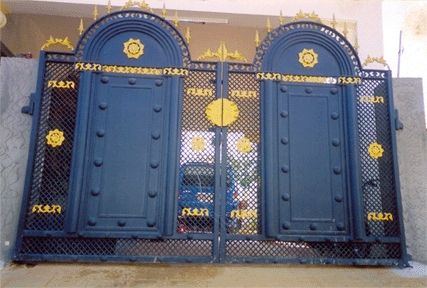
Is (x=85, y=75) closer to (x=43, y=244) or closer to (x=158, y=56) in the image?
(x=158, y=56)

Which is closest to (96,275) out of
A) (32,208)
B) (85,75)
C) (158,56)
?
(32,208)

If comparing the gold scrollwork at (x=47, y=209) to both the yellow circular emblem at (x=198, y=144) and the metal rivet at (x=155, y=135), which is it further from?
the yellow circular emblem at (x=198, y=144)

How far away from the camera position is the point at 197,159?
3.23 meters

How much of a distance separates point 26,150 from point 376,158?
372 cm

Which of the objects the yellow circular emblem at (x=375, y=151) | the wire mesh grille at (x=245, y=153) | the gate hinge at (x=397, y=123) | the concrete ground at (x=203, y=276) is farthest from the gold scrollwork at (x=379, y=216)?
the wire mesh grille at (x=245, y=153)

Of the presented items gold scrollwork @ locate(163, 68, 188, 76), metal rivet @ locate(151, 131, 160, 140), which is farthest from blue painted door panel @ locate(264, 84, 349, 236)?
metal rivet @ locate(151, 131, 160, 140)

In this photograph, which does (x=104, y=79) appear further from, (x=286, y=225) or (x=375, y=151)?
(x=375, y=151)

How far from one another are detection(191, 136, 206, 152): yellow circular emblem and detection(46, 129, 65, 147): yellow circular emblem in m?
1.33

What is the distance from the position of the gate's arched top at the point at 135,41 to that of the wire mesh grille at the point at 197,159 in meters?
0.33

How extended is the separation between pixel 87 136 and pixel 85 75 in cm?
65

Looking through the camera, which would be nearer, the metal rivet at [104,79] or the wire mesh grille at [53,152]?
the wire mesh grille at [53,152]

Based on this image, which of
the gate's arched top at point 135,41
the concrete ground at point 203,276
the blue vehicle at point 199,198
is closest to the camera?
the concrete ground at point 203,276

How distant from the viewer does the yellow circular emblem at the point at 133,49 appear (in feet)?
11.0

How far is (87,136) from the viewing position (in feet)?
10.3
